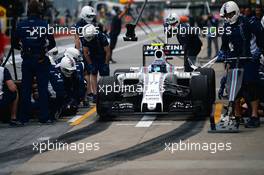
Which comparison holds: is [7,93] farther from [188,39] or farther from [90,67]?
[188,39]

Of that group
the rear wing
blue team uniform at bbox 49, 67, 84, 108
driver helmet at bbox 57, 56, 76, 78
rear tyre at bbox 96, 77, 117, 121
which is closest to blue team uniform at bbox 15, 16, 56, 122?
blue team uniform at bbox 49, 67, 84, 108

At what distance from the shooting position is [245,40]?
14.4m

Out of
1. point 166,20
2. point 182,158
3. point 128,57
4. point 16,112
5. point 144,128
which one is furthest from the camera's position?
point 128,57

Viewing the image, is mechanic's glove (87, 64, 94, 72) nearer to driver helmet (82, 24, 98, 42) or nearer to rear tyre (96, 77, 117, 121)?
driver helmet (82, 24, 98, 42)

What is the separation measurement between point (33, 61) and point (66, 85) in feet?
3.75

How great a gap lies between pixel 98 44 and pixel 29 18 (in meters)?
2.91

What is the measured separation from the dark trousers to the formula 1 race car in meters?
0.88

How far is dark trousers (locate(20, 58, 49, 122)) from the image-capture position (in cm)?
1534

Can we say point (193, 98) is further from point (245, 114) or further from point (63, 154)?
point (63, 154)

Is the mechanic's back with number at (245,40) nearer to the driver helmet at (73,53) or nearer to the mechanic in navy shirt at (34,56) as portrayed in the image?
the mechanic in navy shirt at (34,56)

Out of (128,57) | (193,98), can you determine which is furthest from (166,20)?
(128,57)

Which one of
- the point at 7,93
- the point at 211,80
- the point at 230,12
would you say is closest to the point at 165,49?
the point at 211,80

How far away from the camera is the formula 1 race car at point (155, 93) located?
15.3 metres

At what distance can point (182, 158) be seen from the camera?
11789 millimetres
